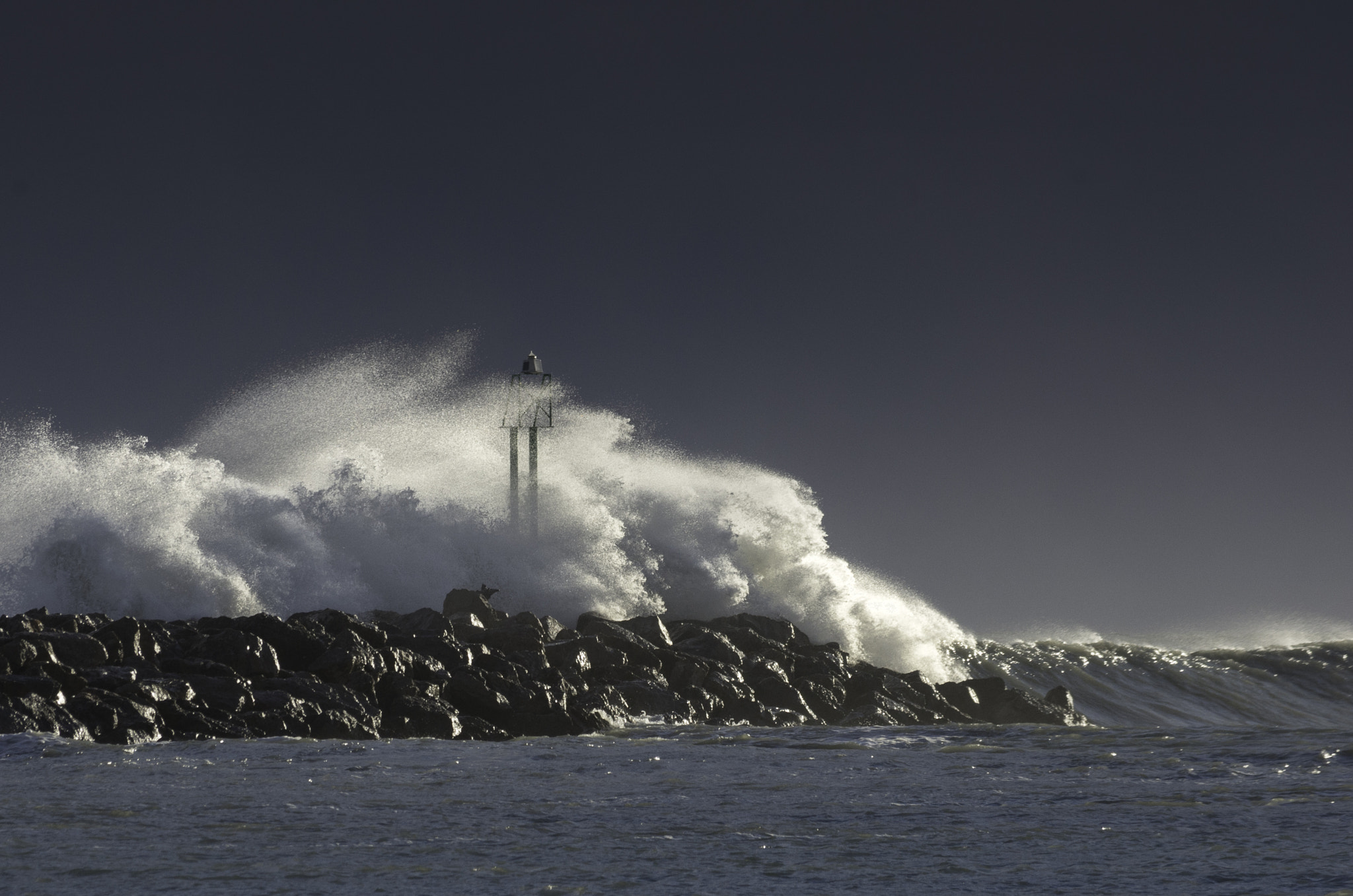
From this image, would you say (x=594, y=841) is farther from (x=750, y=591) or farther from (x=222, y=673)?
(x=750, y=591)

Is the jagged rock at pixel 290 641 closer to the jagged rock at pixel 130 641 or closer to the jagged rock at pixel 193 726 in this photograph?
the jagged rock at pixel 130 641

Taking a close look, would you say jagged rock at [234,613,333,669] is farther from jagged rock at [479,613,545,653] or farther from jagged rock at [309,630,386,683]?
jagged rock at [479,613,545,653]

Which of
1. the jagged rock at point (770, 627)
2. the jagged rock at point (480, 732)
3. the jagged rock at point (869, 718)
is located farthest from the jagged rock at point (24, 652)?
the jagged rock at point (770, 627)

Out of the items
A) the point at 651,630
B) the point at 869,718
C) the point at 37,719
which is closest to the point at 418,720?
the point at 37,719

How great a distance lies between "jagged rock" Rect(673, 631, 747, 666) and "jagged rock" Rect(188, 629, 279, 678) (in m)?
5.80

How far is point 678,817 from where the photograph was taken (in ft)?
19.5

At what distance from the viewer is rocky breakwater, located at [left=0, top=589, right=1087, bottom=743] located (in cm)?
940

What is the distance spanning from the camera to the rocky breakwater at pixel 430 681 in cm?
940

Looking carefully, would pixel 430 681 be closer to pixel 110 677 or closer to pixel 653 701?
pixel 653 701

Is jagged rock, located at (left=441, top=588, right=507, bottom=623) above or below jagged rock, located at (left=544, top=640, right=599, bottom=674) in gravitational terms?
above

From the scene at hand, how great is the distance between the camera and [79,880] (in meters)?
4.37

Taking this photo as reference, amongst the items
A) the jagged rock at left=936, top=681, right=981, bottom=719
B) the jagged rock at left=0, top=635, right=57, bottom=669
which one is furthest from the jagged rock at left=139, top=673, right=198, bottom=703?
the jagged rock at left=936, top=681, right=981, bottom=719

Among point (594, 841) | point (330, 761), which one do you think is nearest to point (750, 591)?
point (330, 761)

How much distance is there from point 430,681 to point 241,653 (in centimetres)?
186
